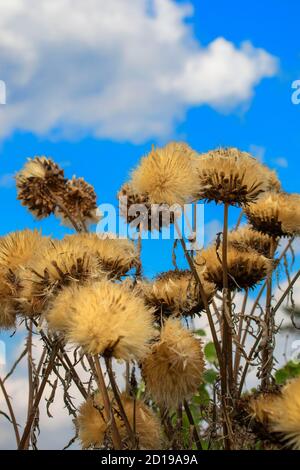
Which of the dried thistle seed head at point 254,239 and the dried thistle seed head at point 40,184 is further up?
the dried thistle seed head at point 40,184

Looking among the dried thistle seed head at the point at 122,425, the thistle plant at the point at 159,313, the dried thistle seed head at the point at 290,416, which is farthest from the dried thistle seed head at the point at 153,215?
the dried thistle seed head at the point at 290,416

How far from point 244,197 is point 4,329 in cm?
89

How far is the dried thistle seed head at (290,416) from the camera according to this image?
5.44 ft

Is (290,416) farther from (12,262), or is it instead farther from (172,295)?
(12,262)

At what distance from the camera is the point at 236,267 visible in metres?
2.46

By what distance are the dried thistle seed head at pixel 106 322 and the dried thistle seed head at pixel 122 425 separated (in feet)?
1.42

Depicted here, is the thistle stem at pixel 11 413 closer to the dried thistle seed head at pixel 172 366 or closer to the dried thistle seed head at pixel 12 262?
the dried thistle seed head at pixel 12 262

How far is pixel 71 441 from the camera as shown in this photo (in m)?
2.40

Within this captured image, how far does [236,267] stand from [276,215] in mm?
274

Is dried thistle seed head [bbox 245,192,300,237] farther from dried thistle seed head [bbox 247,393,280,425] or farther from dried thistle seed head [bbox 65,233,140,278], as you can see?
dried thistle seed head [bbox 247,393,280,425]

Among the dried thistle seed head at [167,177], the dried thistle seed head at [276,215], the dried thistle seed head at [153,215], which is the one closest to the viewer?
the dried thistle seed head at [167,177]

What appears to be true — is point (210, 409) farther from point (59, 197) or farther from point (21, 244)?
point (59, 197)

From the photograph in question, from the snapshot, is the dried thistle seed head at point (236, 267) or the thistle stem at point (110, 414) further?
the dried thistle seed head at point (236, 267)
